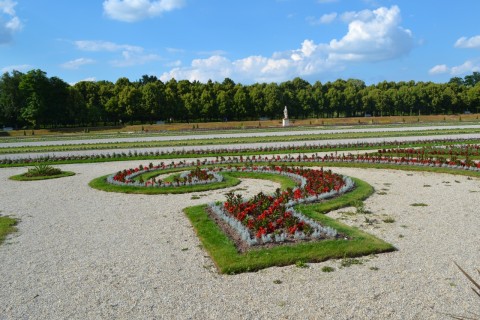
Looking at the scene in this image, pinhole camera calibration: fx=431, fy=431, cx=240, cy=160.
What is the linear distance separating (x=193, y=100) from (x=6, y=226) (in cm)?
8218

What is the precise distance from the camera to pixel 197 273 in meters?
8.00

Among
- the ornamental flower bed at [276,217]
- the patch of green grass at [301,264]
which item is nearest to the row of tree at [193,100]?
the ornamental flower bed at [276,217]

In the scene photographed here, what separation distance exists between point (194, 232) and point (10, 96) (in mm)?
82174

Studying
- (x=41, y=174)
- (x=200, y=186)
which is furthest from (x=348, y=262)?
(x=41, y=174)

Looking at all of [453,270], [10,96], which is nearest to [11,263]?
[453,270]

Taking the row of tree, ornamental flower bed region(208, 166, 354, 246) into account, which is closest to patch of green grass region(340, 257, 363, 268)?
ornamental flower bed region(208, 166, 354, 246)

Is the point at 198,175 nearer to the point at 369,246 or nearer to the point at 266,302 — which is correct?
the point at 369,246

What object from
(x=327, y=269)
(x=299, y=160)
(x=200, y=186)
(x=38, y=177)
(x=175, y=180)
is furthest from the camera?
(x=299, y=160)

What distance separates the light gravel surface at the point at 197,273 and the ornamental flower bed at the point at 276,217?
1149 mm

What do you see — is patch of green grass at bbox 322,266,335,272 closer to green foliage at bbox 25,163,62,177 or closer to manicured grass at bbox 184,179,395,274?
manicured grass at bbox 184,179,395,274

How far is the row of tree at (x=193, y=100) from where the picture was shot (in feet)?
265

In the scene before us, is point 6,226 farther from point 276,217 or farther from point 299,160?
point 299,160

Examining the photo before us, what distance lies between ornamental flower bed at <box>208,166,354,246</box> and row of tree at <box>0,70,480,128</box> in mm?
73045

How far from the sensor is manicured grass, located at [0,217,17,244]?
1080 cm
